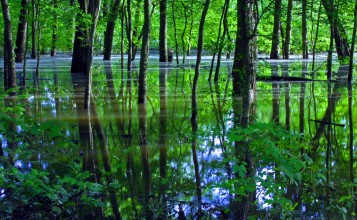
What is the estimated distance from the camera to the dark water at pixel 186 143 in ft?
19.1

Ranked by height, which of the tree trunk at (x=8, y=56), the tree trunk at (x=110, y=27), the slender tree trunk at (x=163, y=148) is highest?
the tree trunk at (x=110, y=27)

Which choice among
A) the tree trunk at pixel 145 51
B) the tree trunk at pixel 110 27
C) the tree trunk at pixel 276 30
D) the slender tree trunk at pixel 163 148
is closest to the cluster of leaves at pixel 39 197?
the slender tree trunk at pixel 163 148

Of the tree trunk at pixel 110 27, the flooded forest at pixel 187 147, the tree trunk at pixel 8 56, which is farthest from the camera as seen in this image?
the tree trunk at pixel 110 27

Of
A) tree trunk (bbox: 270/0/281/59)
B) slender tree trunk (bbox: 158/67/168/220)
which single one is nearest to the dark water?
slender tree trunk (bbox: 158/67/168/220)

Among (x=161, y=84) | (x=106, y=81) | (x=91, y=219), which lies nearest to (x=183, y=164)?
(x=91, y=219)

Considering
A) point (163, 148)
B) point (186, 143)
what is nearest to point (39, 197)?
point (163, 148)

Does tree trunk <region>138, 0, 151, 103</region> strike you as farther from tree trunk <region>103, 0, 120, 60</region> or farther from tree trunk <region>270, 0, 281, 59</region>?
tree trunk <region>103, 0, 120, 60</region>

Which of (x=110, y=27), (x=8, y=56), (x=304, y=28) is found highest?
(x=110, y=27)

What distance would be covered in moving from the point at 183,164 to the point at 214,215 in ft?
7.69

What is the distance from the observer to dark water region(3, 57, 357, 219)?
5824 mm

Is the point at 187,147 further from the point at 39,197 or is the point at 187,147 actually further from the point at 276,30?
the point at 276,30

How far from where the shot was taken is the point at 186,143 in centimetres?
931

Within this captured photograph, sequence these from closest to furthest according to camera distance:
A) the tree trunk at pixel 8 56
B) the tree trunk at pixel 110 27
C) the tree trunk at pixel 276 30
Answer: the tree trunk at pixel 276 30 → the tree trunk at pixel 8 56 → the tree trunk at pixel 110 27

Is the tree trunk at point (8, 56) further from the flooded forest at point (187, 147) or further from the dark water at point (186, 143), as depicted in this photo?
the dark water at point (186, 143)
